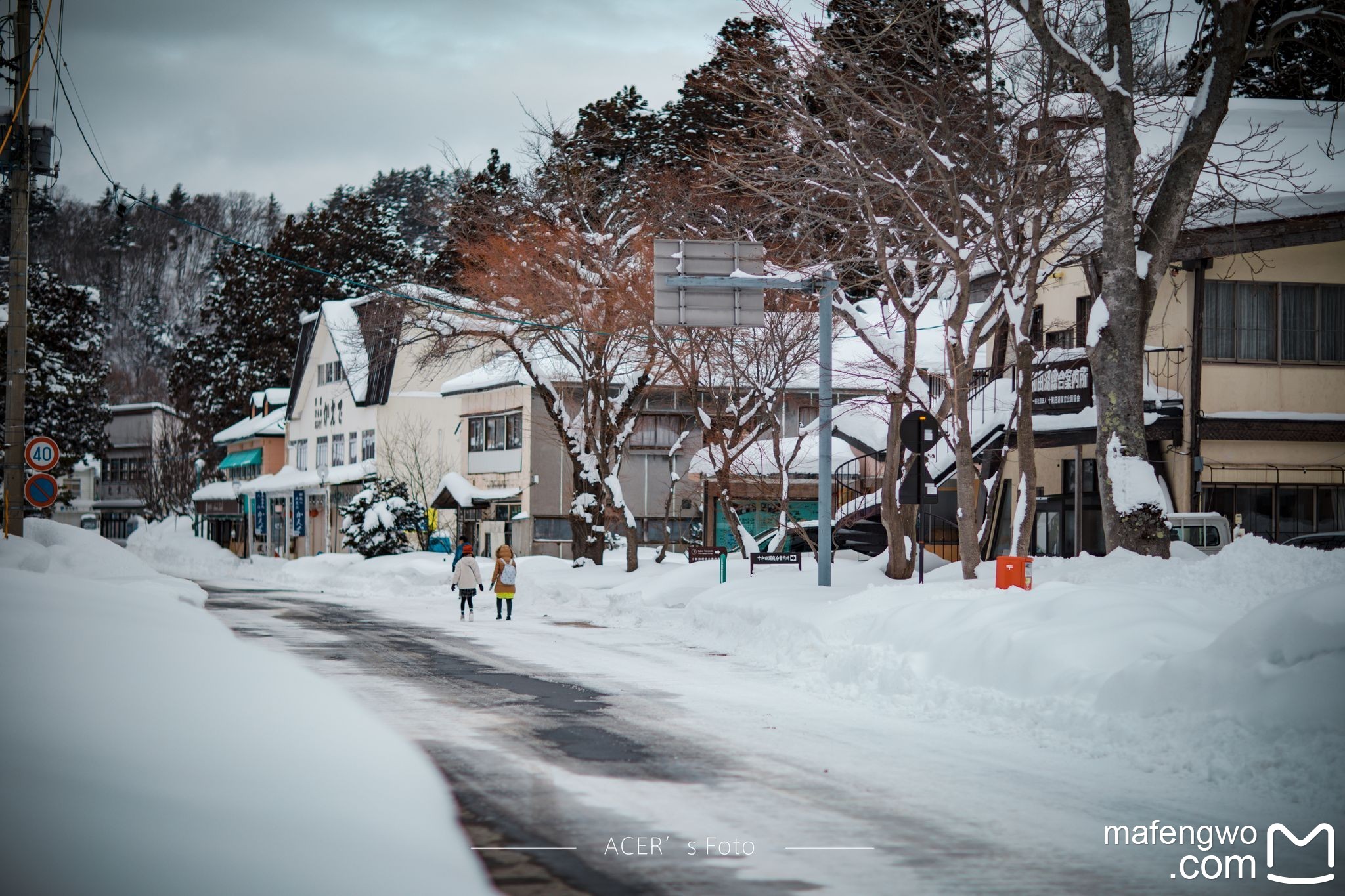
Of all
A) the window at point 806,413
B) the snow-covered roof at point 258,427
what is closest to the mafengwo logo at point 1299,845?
the window at point 806,413

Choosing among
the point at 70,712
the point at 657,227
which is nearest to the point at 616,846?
the point at 70,712

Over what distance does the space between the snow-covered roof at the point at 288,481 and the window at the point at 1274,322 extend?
34.4 meters

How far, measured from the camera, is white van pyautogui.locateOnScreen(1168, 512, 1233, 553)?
78.1ft

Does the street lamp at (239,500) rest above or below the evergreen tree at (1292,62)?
below

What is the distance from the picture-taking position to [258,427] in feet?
237

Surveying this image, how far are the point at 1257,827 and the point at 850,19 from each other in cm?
1703

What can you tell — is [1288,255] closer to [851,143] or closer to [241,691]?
[851,143]

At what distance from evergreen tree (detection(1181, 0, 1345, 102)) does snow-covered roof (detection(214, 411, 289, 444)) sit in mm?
51495

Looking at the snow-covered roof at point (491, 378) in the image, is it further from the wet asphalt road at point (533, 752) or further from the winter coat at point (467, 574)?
the wet asphalt road at point (533, 752)

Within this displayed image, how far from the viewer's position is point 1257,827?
723 cm

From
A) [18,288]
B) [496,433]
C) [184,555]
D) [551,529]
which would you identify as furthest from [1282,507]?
[184,555]

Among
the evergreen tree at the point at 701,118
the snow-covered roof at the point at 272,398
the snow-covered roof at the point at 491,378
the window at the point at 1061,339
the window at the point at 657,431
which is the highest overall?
the evergreen tree at the point at 701,118

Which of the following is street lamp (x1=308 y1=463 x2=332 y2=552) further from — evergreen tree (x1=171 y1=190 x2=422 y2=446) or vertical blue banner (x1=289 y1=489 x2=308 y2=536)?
evergreen tree (x1=171 y1=190 x2=422 y2=446)

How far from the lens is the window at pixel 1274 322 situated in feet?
85.5
